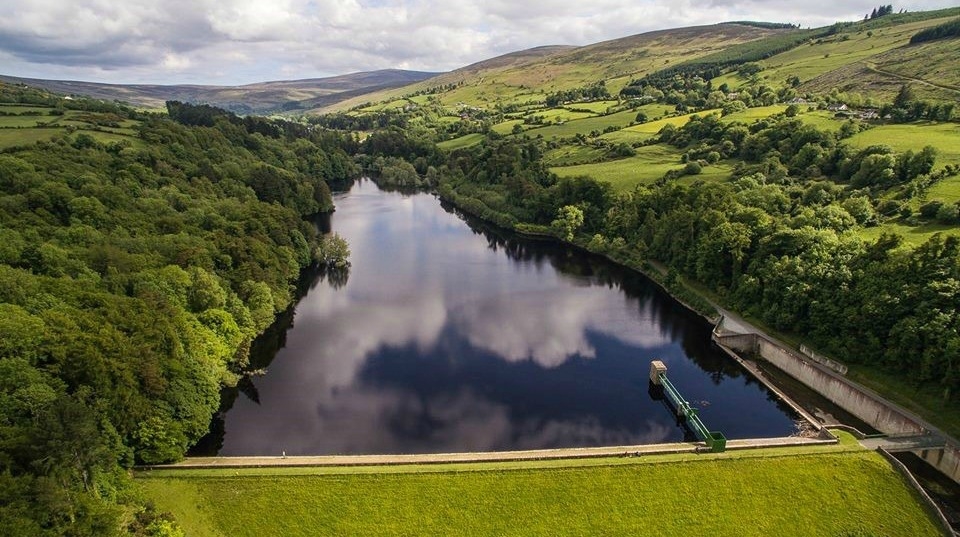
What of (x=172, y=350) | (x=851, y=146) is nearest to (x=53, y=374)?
(x=172, y=350)

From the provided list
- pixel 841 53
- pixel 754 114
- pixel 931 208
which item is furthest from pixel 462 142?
pixel 931 208

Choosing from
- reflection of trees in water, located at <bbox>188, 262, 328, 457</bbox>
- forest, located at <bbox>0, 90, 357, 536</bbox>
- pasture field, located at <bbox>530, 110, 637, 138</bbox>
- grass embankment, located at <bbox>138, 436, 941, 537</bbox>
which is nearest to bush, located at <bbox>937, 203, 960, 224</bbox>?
grass embankment, located at <bbox>138, 436, 941, 537</bbox>

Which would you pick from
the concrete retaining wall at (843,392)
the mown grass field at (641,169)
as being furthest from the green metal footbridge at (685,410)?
the mown grass field at (641,169)

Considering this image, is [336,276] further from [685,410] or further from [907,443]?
[907,443]

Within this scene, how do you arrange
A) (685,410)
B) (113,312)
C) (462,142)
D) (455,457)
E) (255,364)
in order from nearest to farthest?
(455,457)
(113,312)
(685,410)
(255,364)
(462,142)

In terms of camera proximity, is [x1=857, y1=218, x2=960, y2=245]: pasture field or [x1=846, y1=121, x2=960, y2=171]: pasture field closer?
[x1=857, y1=218, x2=960, y2=245]: pasture field

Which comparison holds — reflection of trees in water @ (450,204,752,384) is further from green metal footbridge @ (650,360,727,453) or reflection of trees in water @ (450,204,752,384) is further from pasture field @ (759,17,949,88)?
pasture field @ (759,17,949,88)

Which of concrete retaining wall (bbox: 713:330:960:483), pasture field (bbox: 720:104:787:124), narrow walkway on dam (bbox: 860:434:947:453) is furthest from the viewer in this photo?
pasture field (bbox: 720:104:787:124)
